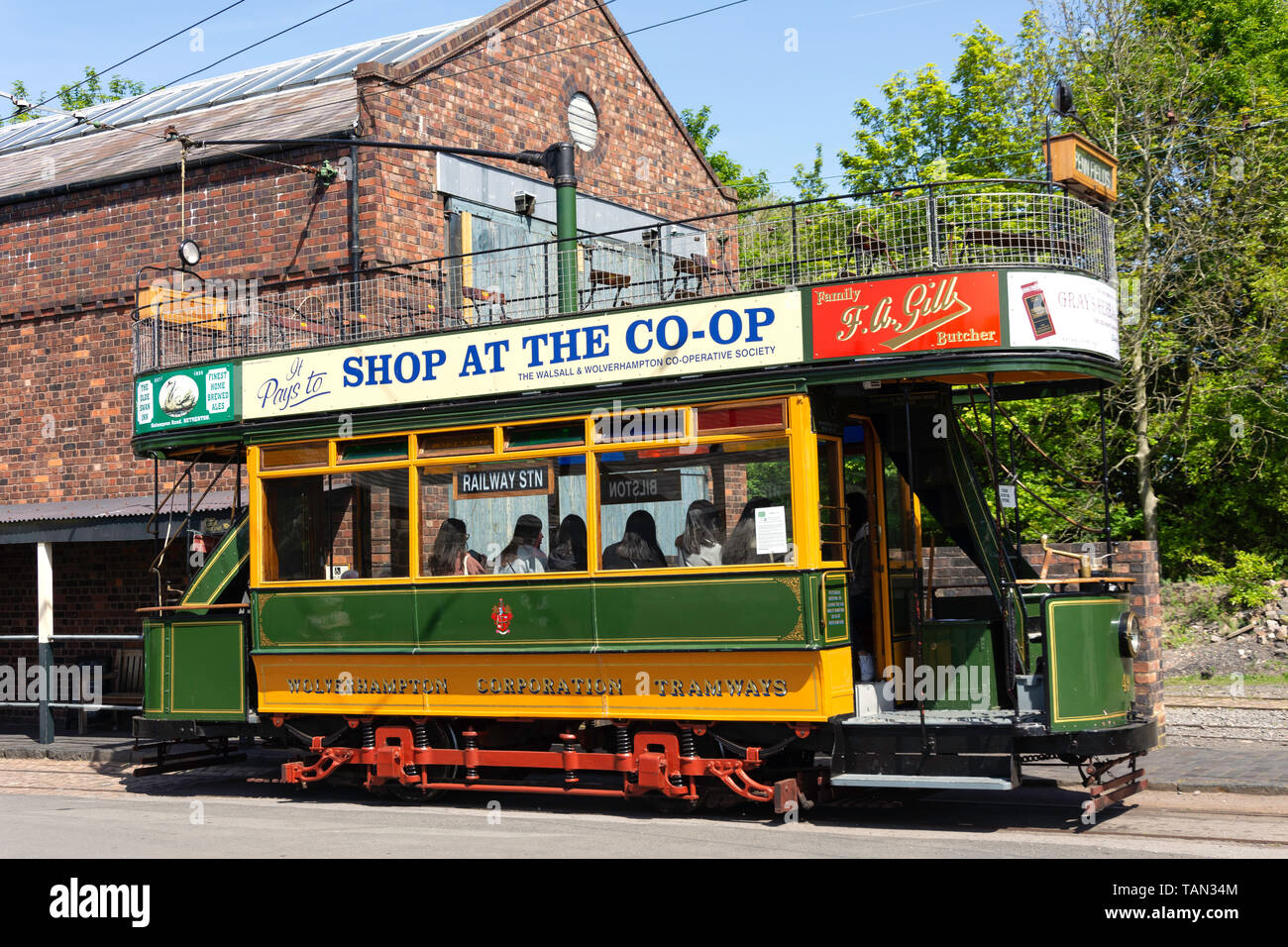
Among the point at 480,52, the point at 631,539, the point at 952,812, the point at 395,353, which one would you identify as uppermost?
the point at 480,52

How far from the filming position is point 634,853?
7875 mm

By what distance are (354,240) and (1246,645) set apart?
12845 millimetres

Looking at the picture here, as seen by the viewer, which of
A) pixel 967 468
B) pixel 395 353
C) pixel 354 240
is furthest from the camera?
pixel 354 240

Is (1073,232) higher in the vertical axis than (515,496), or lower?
higher

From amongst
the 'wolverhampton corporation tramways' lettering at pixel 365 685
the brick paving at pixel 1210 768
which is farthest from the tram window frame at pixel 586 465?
the brick paving at pixel 1210 768

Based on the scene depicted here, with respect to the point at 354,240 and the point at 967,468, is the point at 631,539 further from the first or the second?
the point at 354,240

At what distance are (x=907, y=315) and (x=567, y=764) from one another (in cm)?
389

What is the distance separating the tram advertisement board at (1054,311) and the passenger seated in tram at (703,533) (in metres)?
2.23

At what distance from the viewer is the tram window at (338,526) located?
34.1ft

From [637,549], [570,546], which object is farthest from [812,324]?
[570,546]

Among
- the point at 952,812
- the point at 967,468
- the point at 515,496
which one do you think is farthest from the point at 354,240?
the point at 952,812

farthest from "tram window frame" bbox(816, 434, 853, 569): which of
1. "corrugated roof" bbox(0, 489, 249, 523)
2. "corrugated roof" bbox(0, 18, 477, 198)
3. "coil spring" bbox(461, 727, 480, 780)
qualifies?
"corrugated roof" bbox(0, 18, 477, 198)

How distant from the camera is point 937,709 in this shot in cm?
936

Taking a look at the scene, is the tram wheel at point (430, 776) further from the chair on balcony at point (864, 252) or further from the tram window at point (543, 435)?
the chair on balcony at point (864, 252)
